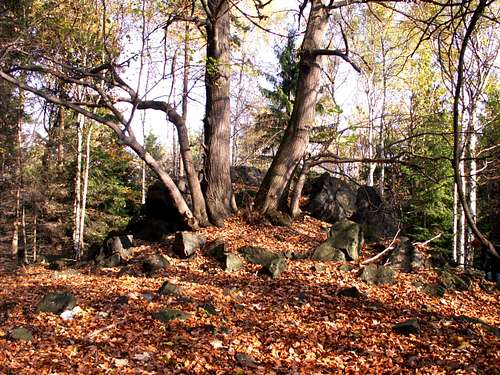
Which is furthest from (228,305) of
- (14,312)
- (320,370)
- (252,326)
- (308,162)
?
(308,162)

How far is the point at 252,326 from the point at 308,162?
5454 millimetres

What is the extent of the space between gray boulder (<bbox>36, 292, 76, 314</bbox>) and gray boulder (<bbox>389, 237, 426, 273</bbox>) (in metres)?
5.52

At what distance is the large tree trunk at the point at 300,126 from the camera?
32.0 feet

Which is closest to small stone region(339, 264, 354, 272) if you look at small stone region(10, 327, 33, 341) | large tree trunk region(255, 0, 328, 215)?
large tree trunk region(255, 0, 328, 215)

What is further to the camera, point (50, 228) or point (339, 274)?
point (50, 228)

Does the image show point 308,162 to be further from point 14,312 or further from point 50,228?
point 50,228

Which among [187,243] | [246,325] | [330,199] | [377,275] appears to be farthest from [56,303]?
[330,199]

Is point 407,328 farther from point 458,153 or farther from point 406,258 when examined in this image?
point 458,153

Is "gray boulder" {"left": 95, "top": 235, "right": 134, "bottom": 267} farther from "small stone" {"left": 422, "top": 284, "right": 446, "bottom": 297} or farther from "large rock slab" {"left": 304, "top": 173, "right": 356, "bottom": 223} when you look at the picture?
"small stone" {"left": 422, "top": 284, "right": 446, "bottom": 297}

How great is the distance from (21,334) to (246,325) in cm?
268

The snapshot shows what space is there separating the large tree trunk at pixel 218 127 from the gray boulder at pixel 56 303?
4119 mm

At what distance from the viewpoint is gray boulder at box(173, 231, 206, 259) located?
8.14m

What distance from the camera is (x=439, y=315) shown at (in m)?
6.00

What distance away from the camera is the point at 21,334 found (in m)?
4.86
